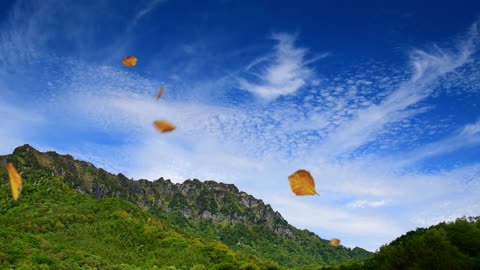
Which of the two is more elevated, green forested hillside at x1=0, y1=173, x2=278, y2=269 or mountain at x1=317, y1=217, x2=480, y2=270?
green forested hillside at x1=0, y1=173, x2=278, y2=269

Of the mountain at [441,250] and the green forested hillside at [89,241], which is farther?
the green forested hillside at [89,241]

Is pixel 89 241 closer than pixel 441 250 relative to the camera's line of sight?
No

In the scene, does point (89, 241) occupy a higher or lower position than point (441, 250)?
higher

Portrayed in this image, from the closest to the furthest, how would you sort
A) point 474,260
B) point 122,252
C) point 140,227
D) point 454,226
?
point 474,260, point 454,226, point 122,252, point 140,227

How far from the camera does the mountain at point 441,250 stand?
26594 millimetres

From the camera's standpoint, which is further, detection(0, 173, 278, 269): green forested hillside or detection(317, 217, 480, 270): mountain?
detection(0, 173, 278, 269): green forested hillside

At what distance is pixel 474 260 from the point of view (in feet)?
88.8

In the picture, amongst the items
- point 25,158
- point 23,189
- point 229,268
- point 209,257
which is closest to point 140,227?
point 209,257

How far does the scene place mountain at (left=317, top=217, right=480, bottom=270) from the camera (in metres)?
26.6

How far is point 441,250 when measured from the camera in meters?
26.9

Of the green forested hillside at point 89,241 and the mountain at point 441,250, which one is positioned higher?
the green forested hillside at point 89,241

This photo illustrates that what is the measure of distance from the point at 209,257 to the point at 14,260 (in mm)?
43109

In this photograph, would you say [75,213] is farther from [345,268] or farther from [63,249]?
[345,268]

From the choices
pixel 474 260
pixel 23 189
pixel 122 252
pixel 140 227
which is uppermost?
pixel 23 189
